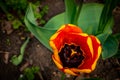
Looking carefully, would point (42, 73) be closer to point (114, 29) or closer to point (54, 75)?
point (54, 75)

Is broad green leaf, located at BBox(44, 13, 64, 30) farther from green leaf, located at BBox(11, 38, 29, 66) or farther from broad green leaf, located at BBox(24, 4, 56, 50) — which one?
green leaf, located at BBox(11, 38, 29, 66)

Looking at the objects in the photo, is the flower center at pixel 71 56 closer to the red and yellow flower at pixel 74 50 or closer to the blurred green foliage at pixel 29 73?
the red and yellow flower at pixel 74 50

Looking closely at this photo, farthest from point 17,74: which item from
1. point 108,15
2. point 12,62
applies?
point 108,15

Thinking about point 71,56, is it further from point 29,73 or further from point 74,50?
point 29,73

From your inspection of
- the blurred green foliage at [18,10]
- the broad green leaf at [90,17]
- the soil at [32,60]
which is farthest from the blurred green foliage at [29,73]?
the broad green leaf at [90,17]

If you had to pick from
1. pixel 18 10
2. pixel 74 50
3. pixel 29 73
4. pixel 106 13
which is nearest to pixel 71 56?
pixel 74 50

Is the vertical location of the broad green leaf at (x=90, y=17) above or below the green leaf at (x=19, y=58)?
above

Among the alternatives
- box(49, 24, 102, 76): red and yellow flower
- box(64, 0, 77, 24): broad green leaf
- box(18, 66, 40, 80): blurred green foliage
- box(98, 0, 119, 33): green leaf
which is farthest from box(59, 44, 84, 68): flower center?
box(18, 66, 40, 80): blurred green foliage
